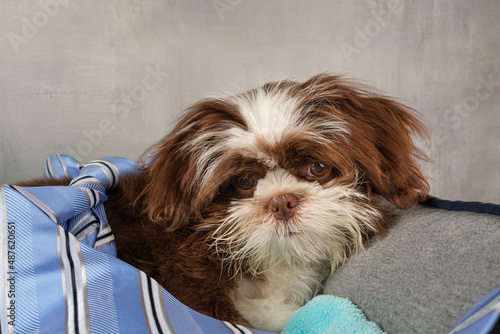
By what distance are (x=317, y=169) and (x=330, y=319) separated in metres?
0.40

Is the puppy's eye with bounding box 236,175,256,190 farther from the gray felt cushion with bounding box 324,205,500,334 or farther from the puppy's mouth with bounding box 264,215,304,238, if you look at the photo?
the gray felt cushion with bounding box 324,205,500,334

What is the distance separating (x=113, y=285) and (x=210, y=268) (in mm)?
294

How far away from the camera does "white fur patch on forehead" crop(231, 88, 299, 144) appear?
4.34 feet

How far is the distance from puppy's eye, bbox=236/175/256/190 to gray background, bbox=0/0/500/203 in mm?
1152

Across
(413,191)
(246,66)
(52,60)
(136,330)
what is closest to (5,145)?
(52,60)

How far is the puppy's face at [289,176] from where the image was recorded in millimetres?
1290

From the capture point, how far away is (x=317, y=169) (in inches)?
53.1

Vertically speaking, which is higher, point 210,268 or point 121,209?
point 121,209

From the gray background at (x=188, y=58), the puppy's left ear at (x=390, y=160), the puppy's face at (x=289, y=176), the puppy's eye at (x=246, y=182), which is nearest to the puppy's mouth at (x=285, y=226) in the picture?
the puppy's face at (x=289, y=176)

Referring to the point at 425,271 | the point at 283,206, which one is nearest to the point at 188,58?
the point at 283,206

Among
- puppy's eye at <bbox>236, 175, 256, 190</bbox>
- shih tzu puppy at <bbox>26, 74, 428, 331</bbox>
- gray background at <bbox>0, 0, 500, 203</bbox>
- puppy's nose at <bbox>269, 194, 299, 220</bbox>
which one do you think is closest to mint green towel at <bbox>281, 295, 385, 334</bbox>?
shih tzu puppy at <bbox>26, 74, 428, 331</bbox>

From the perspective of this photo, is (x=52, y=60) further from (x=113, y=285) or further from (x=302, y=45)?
(x=113, y=285)

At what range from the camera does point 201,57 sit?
9.22 ft

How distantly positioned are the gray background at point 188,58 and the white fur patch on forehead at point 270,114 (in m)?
1.05
